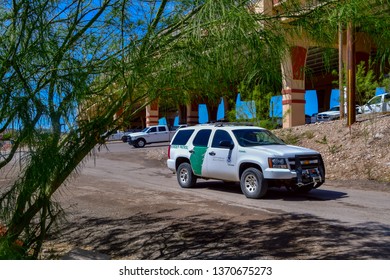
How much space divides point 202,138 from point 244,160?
6.64ft

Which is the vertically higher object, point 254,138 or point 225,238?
point 254,138

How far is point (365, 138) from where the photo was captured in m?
15.9

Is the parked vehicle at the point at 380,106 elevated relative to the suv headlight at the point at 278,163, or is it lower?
elevated

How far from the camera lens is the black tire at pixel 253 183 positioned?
33.4 ft

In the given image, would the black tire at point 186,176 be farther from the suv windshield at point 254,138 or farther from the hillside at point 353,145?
the hillside at point 353,145

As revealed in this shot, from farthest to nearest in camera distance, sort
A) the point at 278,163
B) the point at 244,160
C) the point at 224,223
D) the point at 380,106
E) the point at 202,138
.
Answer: the point at 380,106
the point at 202,138
the point at 244,160
the point at 278,163
the point at 224,223

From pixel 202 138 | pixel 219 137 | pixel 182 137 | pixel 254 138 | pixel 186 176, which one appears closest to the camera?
pixel 254 138

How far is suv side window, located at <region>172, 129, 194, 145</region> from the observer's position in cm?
1284

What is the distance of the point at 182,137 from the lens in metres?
13.0

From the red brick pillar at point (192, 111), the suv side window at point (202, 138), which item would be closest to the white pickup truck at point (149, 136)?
the red brick pillar at point (192, 111)

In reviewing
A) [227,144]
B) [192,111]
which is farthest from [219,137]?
[192,111]

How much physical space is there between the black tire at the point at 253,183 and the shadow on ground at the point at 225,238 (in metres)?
1.96

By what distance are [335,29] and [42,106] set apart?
8.93 feet

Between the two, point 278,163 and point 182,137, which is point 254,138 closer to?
point 278,163
